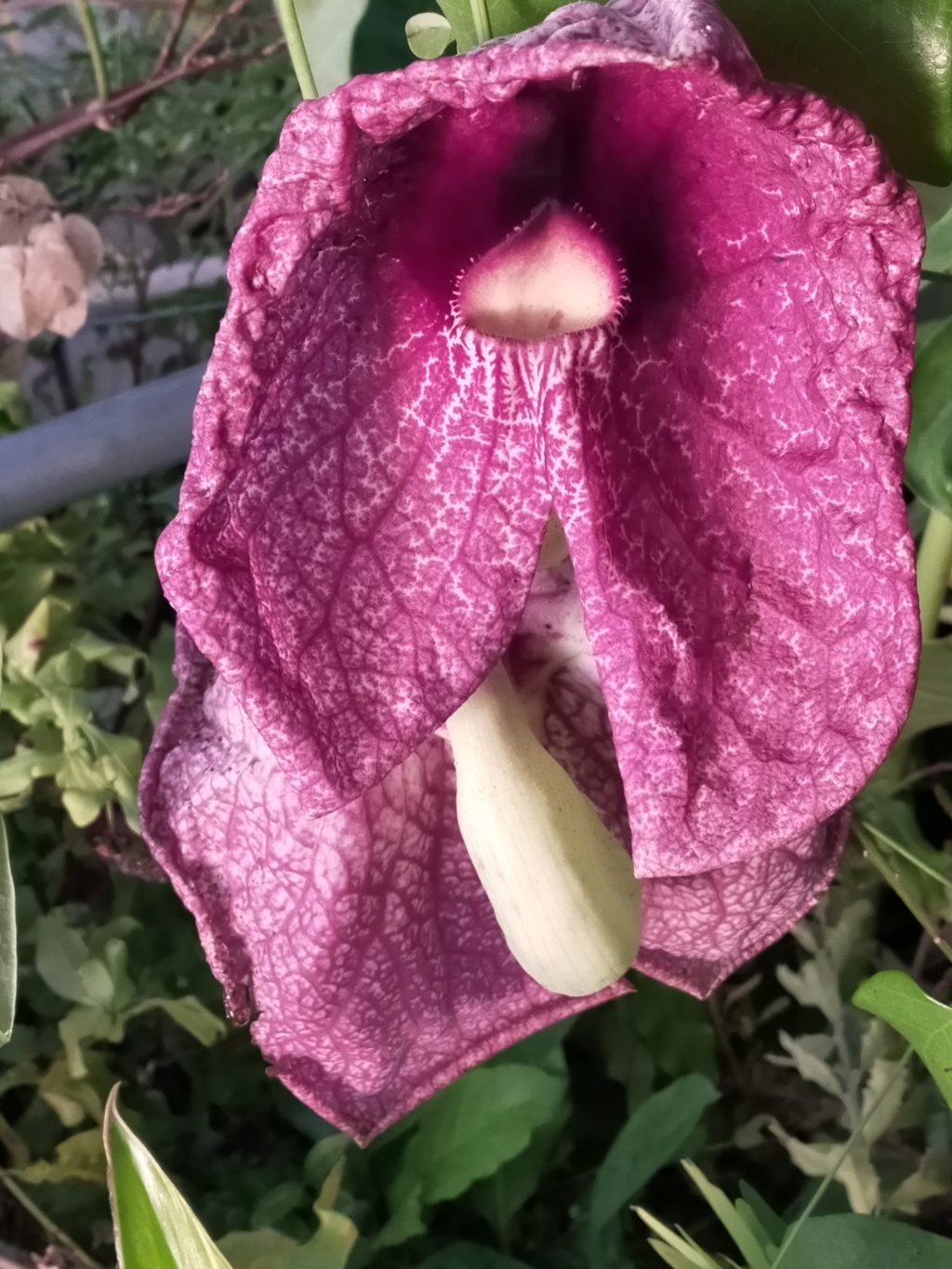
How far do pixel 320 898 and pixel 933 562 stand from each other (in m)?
0.29

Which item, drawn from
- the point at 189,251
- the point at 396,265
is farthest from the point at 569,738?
the point at 189,251

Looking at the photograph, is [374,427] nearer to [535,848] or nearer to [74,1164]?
[535,848]

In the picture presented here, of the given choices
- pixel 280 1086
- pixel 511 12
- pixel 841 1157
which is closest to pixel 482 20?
pixel 511 12

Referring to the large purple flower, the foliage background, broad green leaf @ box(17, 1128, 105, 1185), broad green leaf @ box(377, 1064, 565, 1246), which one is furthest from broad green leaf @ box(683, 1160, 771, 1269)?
broad green leaf @ box(17, 1128, 105, 1185)

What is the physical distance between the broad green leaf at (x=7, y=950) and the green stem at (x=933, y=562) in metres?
0.38

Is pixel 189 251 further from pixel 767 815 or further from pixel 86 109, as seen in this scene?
pixel 767 815

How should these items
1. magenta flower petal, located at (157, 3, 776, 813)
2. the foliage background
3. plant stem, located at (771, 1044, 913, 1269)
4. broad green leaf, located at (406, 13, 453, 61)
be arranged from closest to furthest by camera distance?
magenta flower petal, located at (157, 3, 776, 813) < broad green leaf, located at (406, 13, 453, 61) < plant stem, located at (771, 1044, 913, 1269) < the foliage background

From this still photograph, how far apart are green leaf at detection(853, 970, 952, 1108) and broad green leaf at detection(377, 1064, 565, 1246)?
213mm

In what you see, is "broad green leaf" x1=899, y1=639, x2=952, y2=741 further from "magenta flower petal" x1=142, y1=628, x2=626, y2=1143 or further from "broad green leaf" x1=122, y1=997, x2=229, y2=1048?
"broad green leaf" x1=122, y1=997, x2=229, y2=1048

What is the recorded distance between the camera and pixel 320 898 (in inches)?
15.0

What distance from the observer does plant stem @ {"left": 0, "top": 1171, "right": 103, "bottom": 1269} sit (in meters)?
0.55

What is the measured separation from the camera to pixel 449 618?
0.95 feet

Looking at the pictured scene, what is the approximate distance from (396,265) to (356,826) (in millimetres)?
201

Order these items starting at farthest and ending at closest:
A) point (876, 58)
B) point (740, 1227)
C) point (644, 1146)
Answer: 1. point (644, 1146)
2. point (740, 1227)
3. point (876, 58)
